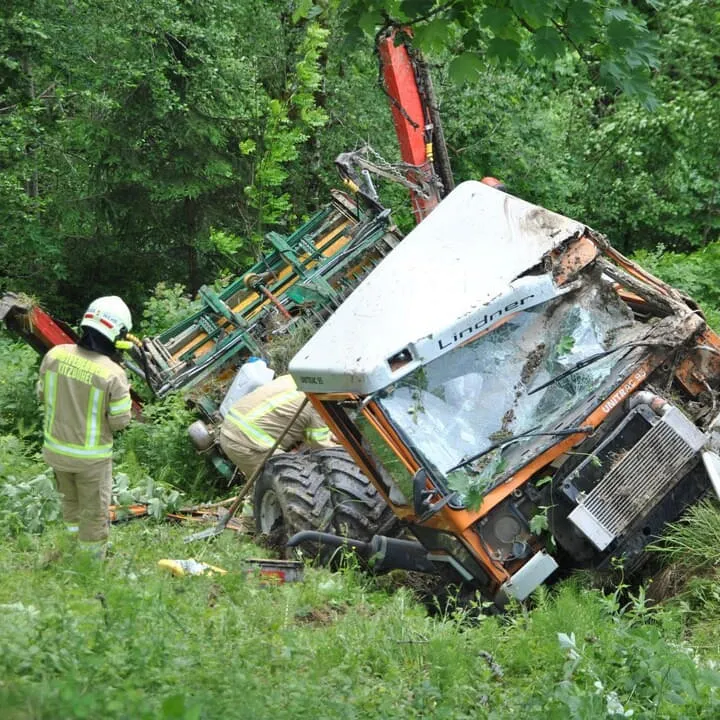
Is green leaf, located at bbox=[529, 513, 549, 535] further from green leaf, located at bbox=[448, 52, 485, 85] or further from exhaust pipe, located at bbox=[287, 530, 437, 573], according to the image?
green leaf, located at bbox=[448, 52, 485, 85]

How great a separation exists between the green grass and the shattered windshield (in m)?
0.84

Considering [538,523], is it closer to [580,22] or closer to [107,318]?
[107,318]

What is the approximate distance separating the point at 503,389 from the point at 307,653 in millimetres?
2362

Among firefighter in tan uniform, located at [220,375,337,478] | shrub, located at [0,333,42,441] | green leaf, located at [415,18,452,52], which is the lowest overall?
firefighter in tan uniform, located at [220,375,337,478]

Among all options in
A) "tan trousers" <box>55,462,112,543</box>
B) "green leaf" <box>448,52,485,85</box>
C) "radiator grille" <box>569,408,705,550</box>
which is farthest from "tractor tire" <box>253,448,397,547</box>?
"green leaf" <box>448,52,485,85</box>

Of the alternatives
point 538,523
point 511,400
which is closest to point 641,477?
point 538,523

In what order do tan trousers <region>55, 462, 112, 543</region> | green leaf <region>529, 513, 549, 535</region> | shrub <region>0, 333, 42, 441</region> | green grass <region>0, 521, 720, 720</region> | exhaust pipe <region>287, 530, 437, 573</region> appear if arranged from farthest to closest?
1. shrub <region>0, 333, 42, 441</region>
2. tan trousers <region>55, 462, 112, 543</region>
3. exhaust pipe <region>287, 530, 437, 573</region>
4. green leaf <region>529, 513, 549, 535</region>
5. green grass <region>0, 521, 720, 720</region>

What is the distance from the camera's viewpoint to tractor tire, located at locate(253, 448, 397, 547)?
25.6ft

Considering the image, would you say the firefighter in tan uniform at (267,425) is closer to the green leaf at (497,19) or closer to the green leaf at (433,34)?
the green leaf at (433,34)

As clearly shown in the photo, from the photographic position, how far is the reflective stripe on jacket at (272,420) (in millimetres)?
8750

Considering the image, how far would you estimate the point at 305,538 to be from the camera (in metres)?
7.55

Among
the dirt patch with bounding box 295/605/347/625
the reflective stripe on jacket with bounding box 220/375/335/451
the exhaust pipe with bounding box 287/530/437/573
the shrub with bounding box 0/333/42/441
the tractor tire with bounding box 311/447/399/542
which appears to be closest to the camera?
the dirt patch with bounding box 295/605/347/625

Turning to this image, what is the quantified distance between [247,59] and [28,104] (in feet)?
11.6

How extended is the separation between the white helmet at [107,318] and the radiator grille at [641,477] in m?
2.94
